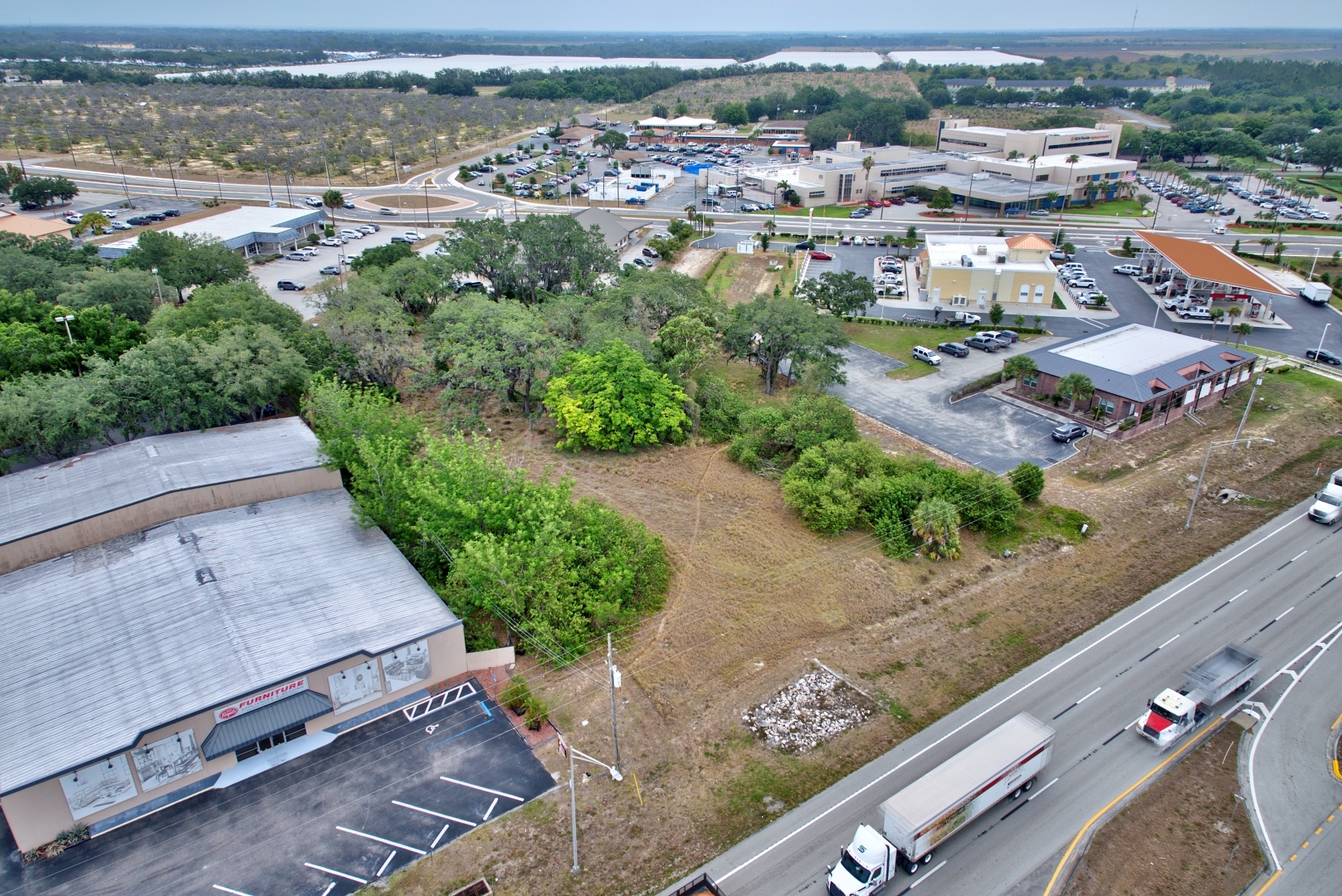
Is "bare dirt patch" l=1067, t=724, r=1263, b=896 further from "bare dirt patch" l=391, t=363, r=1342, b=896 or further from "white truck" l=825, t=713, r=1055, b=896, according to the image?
"bare dirt patch" l=391, t=363, r=1342, b=896

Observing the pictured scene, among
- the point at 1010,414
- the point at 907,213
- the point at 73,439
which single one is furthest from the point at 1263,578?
the point at 907,213

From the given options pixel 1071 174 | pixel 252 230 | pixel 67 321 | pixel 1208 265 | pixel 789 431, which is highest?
pixel 1071 174

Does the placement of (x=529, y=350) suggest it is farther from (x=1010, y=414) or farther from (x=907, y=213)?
(x=907, y=213)

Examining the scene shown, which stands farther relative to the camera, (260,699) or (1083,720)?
(1083,720)

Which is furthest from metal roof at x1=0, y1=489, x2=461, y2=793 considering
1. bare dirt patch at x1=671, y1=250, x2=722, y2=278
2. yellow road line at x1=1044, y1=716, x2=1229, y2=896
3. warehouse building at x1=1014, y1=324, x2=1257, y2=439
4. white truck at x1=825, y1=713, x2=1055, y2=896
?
bare dirt patch at x1=671, y1=250, x2=722, y2=278

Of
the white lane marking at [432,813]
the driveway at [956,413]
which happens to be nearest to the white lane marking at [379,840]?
the white lane marking at [432,813]

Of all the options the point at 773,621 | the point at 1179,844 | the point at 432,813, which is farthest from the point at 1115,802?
the point at 432,813

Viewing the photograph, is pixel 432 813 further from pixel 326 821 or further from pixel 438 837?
pixel 326 821

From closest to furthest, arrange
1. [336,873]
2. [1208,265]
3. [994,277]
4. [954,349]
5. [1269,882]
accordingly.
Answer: [1269,882] → [336,873] → [954,349] → [1208,265] → [994,277]

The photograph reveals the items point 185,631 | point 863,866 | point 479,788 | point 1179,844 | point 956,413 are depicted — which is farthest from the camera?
point 956,413
